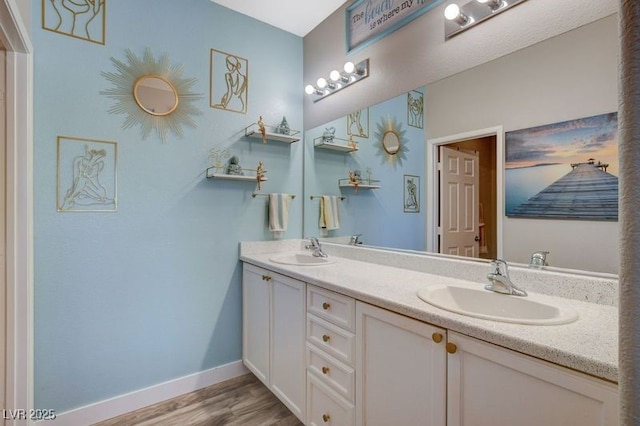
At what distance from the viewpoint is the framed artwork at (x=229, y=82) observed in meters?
2.21

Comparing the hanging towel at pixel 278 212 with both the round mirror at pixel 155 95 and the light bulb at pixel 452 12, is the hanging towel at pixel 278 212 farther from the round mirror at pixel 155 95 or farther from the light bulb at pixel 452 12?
the light bulb at pixel 452 12

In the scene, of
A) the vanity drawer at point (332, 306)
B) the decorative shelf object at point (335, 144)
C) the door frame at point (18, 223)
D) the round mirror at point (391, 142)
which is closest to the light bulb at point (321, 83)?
the decorative shelf object at point (335, 144)

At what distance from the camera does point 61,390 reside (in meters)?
1.73

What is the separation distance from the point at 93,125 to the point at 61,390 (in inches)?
58.5

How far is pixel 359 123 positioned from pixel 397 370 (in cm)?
158

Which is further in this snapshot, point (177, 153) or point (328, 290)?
point (177, 153)

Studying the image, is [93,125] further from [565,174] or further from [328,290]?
[565,174]

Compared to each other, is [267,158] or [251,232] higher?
[267,158]

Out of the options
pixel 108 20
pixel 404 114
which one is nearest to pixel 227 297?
pixel 404 114

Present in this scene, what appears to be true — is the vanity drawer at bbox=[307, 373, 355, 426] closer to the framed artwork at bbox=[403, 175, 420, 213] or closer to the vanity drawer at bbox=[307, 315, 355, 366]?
the vanity drawer at bbox=[307, 315, 355, 366]

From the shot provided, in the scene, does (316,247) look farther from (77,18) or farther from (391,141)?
(77,18)

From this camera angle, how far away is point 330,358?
1477 millimetres

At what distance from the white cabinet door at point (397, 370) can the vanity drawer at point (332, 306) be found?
0.16 feet

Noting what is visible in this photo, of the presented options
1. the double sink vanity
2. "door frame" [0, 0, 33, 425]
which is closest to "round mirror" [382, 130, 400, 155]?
the double sink vanity
